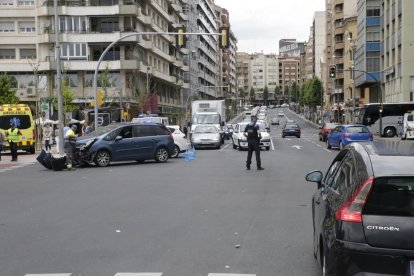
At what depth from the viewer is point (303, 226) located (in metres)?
8.59

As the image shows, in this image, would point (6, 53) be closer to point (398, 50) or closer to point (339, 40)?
point (398, 50)

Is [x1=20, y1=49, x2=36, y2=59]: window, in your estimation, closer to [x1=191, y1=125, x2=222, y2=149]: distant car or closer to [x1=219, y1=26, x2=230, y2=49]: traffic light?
[x1=191, y1=125, x2=222, y2=149]: distant car

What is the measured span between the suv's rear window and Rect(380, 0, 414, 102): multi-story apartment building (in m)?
36.8

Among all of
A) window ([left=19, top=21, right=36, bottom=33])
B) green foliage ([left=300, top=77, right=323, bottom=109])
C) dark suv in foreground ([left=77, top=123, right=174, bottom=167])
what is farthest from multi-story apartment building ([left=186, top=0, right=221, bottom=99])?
dark suv in foreground ([left=77, top=123, right=174, bottom=167])

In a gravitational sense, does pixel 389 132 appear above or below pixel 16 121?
below

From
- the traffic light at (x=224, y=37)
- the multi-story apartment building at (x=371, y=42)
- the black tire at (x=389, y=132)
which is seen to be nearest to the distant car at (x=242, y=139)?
the traffic light at (x=224, y=37)

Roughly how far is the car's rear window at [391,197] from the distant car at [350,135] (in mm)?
23890

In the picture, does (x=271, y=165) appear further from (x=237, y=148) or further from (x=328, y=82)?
(x=328, y=82)

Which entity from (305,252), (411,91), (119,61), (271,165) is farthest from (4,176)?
(411,91)

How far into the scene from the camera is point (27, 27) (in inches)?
2303

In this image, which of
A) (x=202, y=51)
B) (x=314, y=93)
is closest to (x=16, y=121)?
(x=202, y=51)

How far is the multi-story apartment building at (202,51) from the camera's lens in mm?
101312

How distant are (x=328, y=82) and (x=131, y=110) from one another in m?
63.4

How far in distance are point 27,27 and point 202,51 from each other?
193 ft
